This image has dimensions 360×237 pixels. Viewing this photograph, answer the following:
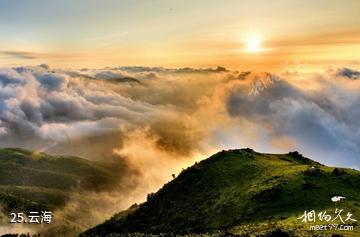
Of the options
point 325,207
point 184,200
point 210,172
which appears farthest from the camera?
point 210,172

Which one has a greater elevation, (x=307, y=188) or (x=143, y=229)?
(x=307, y=188)

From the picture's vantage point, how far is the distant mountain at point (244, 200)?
410 ft

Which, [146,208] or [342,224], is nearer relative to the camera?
[342,224]

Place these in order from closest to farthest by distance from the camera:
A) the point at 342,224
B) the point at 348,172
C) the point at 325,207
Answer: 1. the point at 342,224
2. the point at 325,207
3. the point at 348,172

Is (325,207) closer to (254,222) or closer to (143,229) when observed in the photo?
(254,222)

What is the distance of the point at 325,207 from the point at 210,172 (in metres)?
74.3

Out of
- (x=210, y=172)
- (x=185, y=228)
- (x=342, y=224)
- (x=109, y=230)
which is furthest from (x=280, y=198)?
A: (x=109, y=230)

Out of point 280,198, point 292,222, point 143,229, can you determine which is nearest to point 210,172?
point 143,229

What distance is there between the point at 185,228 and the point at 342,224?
5944cm

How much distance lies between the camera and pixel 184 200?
176625 mm

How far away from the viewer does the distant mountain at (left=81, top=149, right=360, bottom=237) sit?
410 ft

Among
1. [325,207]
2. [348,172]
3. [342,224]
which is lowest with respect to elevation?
[342,224]

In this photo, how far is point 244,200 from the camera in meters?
150

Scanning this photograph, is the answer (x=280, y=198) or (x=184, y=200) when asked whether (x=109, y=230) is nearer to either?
(x=184, y=200)
